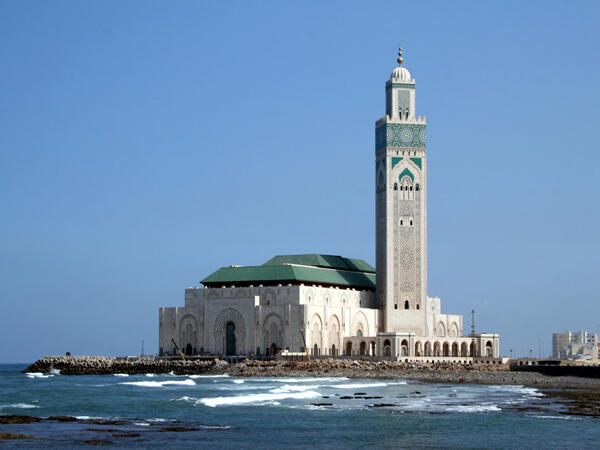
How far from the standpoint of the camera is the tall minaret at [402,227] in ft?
336

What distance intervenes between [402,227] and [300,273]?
11.6m

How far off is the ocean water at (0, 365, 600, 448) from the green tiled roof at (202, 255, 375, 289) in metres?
36.6

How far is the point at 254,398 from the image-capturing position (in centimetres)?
5484

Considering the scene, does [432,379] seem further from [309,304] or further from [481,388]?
[309,304]

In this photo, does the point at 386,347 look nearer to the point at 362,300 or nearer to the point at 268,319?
the point at 362,300

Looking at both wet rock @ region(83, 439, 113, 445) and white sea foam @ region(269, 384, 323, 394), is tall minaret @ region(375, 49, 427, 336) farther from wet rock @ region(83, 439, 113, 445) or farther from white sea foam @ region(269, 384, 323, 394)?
wet rock @ region(83, 439, 113, 445)

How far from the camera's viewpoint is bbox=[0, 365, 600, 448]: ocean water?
35.6 m

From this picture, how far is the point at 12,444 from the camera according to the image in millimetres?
33500

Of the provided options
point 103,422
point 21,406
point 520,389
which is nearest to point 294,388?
point 520,389

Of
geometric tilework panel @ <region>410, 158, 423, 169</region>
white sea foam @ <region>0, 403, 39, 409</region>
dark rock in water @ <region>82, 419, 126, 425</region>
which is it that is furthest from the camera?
geometric tilework panel @ <region>410, 158, 423, 169</region>

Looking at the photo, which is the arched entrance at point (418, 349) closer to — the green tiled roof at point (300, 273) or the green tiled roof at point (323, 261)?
the green tiled roof at point (300, 273)

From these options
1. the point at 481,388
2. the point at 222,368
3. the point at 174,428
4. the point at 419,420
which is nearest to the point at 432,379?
the point at 481,388

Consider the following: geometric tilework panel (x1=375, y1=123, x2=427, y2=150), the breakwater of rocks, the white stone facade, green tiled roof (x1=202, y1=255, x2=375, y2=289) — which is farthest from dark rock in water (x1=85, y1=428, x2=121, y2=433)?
geometric tilework panel (x1=375, y1=123, x2=427, y2=150)

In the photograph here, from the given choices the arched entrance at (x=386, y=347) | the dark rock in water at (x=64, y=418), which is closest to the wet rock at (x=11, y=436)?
the dark rock in water at (x=64, y=418)
